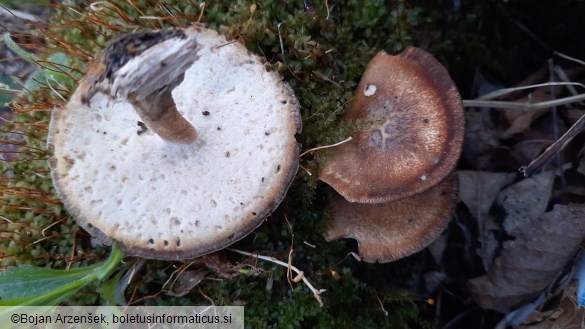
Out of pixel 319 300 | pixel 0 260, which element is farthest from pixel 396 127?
pixel 0 260

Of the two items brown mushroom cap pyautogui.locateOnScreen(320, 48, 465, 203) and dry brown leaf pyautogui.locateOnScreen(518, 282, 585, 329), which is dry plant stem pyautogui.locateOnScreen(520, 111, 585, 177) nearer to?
brown mushroom cap pyautogui.locateOnScreen(320, 48, 465, 203)

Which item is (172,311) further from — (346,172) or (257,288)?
(346,172)

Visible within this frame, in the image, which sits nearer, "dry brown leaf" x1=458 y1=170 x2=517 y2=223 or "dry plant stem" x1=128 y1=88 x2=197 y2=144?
"dry plant stem" x1=128 y1=88 x2=197 y2=144

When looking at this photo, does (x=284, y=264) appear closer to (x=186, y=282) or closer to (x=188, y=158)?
(x=186, y=282)

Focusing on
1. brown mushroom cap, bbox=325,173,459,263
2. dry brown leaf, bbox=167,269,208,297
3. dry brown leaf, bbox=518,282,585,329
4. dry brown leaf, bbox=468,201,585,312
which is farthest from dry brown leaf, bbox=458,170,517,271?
dry brown leaf, bbox=167,269,208,297

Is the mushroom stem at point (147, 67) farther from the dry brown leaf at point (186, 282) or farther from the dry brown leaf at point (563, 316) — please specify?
the dry brown leaf at point (563, 316)

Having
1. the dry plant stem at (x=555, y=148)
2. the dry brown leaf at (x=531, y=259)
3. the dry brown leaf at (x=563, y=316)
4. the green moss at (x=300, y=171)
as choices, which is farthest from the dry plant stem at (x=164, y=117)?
the dry brown leaf at (x=563, y=316)
